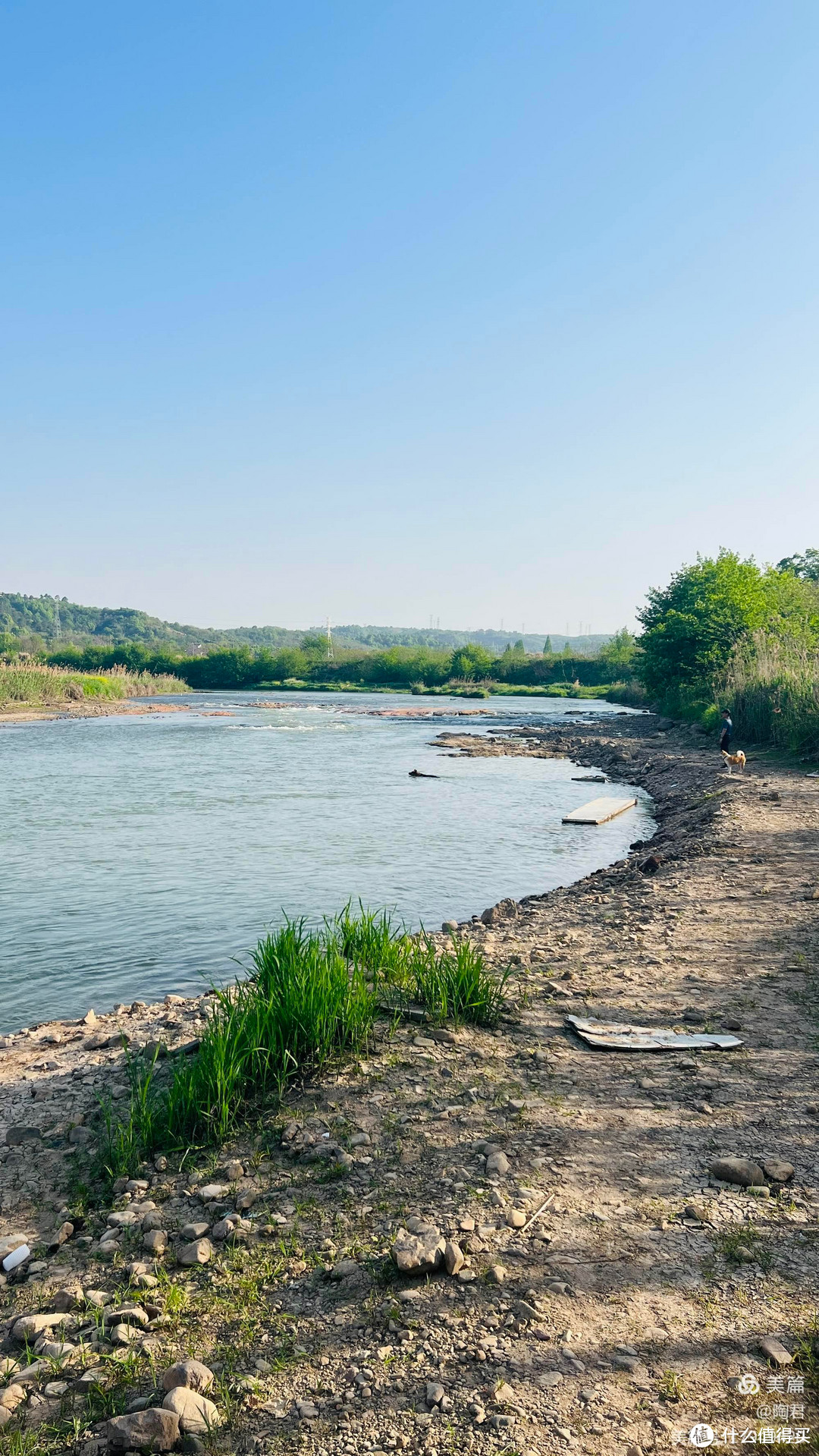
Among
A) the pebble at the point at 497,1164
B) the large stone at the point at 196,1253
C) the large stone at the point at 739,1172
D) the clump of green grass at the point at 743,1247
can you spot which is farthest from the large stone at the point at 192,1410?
the large stone at the point at 739,1172

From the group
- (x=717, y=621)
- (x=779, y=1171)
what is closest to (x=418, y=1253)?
(x=779, y=1171)

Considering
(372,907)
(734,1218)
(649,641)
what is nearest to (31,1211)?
(734,1218)

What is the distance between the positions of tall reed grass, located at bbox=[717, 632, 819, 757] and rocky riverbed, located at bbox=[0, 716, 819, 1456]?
16.6 meters

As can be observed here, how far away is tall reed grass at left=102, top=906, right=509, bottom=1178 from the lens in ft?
16.6

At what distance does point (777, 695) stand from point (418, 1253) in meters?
23.3

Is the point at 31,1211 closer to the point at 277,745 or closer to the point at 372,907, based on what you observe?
the point at 372,907

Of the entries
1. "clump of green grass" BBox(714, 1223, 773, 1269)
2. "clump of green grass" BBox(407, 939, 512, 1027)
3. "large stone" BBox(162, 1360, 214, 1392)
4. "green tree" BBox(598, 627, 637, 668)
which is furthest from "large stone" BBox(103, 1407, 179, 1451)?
"green tree" BBox(598, 627, 637, 668)

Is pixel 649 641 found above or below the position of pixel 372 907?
above

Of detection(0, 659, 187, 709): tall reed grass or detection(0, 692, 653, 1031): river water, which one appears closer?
detection(0, 692, 653, 1031): river water

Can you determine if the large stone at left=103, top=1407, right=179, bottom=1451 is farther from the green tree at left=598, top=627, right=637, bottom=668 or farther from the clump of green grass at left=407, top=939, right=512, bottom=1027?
the green tree at left=598, top=627, right=637, bottom=668

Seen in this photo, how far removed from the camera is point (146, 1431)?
9.80 feet

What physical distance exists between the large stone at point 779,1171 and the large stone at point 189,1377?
2689 mm

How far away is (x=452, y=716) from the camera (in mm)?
61562

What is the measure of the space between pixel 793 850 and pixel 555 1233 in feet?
30.4
